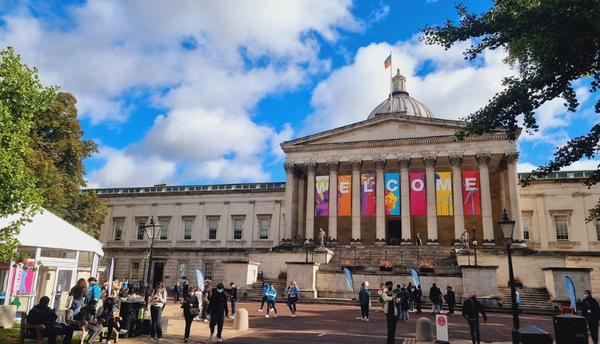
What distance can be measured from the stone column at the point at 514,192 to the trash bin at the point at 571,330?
27376 millimetres

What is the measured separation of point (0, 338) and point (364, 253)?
27.7 metres

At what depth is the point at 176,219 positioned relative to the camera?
51.1 meters

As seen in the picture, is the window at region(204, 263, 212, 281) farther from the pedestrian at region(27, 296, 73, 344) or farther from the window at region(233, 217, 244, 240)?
the pedestrian at region(27, 296, 73, 344)

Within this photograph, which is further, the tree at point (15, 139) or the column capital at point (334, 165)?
the column capital at point (334, 165)

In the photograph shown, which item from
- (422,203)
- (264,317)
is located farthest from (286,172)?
(264,317)

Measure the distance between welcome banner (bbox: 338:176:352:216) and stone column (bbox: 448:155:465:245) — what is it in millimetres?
8822

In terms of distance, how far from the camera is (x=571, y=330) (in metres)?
9.79

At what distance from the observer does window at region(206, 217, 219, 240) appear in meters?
49.5

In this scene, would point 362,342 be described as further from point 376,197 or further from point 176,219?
point 176,219

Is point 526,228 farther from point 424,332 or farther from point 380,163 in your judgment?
point 424,332

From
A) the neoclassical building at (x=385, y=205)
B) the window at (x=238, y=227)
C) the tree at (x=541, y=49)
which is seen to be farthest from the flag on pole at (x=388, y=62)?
the tree at (x=541, y=49)

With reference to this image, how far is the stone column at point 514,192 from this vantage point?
35312 millimetres

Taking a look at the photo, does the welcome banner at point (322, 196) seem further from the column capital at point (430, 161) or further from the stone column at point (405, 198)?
the column capital at point (430, 161)

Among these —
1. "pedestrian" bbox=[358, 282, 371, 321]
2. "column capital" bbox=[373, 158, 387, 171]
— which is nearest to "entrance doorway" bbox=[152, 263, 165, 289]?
"column capital" bbox=[373, 158, 387, 171]
